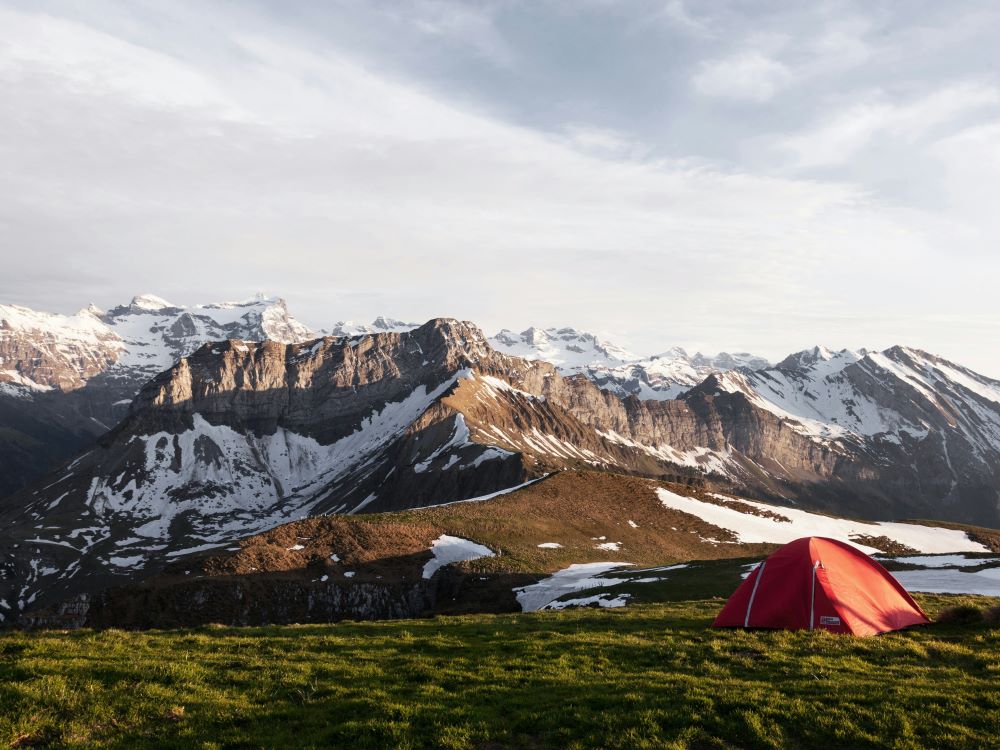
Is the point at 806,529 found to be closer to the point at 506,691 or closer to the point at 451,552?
the point at 451,552

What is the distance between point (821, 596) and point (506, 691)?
14.9m

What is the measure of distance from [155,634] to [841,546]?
96.6ft

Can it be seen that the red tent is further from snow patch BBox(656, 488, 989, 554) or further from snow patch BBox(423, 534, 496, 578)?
snow patch BBox(656, 488, 989, 554)

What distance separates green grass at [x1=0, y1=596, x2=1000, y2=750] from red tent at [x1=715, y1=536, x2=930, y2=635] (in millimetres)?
1314

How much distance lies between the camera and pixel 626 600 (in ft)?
162

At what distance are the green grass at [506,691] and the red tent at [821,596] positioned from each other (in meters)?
1.31

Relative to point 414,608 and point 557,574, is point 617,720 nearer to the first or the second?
point 557,574

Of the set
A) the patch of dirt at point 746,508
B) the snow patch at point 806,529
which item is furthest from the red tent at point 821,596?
the patch of dirt at point 746,508

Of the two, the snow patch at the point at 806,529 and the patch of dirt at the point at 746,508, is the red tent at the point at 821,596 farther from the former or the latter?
the patch of dirt at the point at 746,508

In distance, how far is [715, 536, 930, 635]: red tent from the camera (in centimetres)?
2544

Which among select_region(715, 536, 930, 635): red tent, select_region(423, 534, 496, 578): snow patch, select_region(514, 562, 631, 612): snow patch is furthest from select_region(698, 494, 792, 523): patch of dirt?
select_region(715, 536, 930, 635): red tent

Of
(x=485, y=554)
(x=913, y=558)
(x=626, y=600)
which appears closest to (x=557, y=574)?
(x=485, y=554)

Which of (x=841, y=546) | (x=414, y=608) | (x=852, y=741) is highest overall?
(x=841, y=546)

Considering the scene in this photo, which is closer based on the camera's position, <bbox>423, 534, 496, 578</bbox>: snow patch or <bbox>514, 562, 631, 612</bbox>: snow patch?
<bbox>514, 562, 631, 612</bbox>: snow patch
